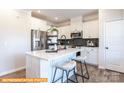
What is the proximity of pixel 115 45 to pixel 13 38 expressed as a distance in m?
3.77

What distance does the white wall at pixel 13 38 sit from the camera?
3221 millimetres

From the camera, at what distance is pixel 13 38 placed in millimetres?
3584

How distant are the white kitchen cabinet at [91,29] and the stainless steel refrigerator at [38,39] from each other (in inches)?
82.7

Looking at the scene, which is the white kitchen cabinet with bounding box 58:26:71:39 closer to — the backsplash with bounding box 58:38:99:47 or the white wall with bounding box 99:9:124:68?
the backsplash with bounding box 58:38:99:47

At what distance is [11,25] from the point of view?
3484 millimetres

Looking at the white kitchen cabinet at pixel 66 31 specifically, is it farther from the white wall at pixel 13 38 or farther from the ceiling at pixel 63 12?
the white wall at pixel 13 38

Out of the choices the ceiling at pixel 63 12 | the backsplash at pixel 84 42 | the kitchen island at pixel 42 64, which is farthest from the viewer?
the backsplash at pixel 84 42

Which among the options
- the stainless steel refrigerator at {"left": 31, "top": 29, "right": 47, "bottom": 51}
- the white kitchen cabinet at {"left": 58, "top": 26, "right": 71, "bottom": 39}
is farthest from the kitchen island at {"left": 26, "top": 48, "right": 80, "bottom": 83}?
the white kitchen cabinet at {"left": 58, "top": 26, "right": 71, "bottom": 39}

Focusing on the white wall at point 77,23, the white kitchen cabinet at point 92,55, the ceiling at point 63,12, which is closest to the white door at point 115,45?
the white kitchen cabinet at point 92,55

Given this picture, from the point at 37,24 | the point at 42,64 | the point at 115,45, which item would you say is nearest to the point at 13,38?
the point at 37,24

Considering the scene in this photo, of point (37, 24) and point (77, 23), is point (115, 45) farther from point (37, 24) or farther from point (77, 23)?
point (37, 24)

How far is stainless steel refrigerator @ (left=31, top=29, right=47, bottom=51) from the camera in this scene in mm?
4327

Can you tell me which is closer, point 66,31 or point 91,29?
point 91,29
